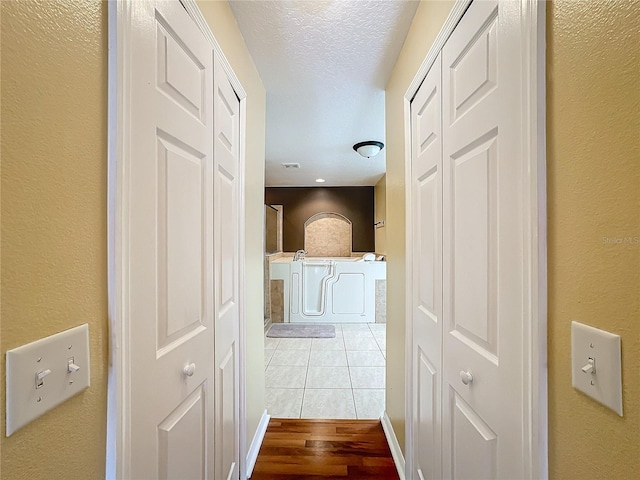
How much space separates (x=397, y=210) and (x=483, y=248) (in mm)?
1028

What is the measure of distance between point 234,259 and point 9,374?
99 cm

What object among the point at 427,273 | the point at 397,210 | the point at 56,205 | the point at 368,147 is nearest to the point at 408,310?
the point at 427,273

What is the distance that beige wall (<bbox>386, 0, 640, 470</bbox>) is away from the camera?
0.43 m

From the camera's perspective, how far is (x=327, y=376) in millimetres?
2781

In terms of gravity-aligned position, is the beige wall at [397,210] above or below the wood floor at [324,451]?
Answer: above

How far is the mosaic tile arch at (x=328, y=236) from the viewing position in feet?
20.8

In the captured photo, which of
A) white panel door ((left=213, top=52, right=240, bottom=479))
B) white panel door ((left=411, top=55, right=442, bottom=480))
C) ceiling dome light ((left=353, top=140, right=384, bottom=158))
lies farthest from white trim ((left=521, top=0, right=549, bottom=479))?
ceiling dome light ((left=353, top=140, right=384, bottom=158))

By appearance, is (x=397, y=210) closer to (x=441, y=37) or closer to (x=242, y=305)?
(x=441, y=37)

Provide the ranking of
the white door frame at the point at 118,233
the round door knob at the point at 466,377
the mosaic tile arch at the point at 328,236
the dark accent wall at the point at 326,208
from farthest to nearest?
the mosaic tile arch at the point at 328,236, the dark accent wall at the point at 326,208, the round door knob at the point at 466,377, the white door frame at the point at 118,233

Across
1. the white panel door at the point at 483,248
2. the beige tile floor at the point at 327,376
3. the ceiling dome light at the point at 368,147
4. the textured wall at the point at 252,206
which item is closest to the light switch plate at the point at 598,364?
the white panel door at the point at 483,248

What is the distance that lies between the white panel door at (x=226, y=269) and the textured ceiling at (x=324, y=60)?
0.45m

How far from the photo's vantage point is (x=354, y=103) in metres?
2.47

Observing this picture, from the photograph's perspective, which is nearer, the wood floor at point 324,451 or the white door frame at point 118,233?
the white door frame at point 118,233

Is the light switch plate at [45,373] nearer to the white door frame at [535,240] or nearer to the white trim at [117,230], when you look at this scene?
the white trim at [117,230]
